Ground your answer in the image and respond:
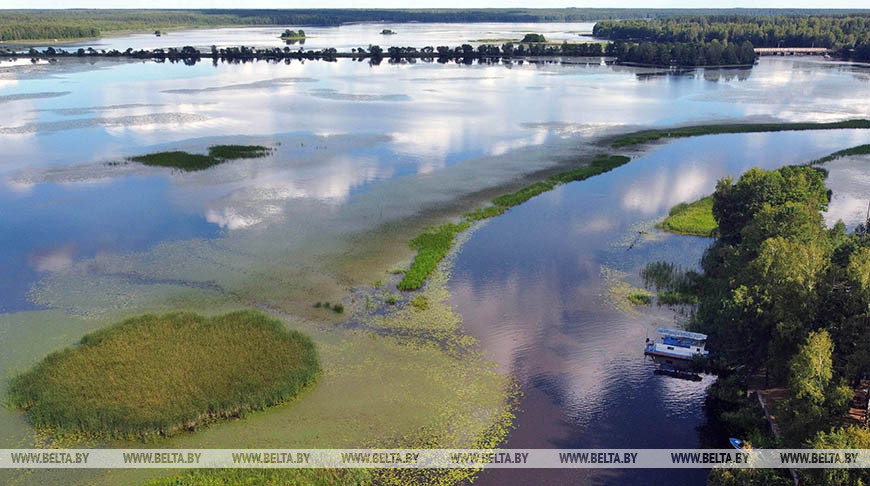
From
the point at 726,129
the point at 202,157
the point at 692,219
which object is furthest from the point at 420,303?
the point at 726,129

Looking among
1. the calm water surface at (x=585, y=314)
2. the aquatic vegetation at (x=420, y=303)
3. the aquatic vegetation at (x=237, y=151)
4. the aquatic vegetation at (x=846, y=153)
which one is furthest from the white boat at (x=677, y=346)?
the aquatic vegetation at (x=237, y=151)

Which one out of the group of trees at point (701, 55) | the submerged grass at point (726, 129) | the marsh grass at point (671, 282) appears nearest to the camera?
the marsh grass at point (671, 282)

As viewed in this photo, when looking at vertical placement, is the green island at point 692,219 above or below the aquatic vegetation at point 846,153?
below

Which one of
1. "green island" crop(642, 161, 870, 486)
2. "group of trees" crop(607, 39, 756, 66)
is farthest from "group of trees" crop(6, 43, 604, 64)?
"green island" crop(642, 161, 870, 486)

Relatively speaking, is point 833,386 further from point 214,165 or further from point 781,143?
point 781,143

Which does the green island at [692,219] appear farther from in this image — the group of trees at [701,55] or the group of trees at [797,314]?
the group of trees at [701,55]

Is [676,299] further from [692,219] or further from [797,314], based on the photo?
[692,219]

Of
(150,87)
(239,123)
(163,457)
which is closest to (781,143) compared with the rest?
(239,123)
